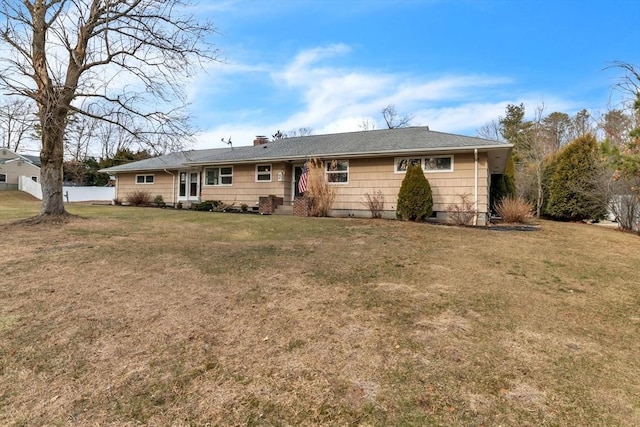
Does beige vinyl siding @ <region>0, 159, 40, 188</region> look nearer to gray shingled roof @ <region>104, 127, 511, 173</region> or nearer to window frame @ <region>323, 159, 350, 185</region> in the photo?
gray shingled roof @ <region>104, 127, 511, 173</region>

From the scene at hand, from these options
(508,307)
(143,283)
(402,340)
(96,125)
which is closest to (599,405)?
(402,340)

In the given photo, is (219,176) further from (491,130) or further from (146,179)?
(491,130)

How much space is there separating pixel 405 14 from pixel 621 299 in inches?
402

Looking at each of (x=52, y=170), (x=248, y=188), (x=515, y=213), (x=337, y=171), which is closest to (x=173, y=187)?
(x=248, y=188)

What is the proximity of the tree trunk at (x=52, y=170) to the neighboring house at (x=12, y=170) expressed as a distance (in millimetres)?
34664

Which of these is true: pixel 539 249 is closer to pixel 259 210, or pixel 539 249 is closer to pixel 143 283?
pixel 143 283

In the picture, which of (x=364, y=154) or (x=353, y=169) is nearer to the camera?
(x=364, y=154)

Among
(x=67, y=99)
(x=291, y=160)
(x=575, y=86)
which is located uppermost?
(x=575, y=86)

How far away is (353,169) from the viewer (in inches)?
558

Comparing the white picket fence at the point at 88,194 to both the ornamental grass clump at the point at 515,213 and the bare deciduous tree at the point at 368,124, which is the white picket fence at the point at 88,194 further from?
the ornamental grass clump at the point at 515,213

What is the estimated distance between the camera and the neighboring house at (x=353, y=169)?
12.2 metres

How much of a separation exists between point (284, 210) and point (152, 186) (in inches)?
409

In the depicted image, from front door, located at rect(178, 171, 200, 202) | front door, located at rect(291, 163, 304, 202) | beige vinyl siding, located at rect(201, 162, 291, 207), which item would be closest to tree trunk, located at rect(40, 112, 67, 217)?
beige vinyl siding, located at rect(201, 162, 291, 207)

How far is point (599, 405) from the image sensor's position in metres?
2.35
